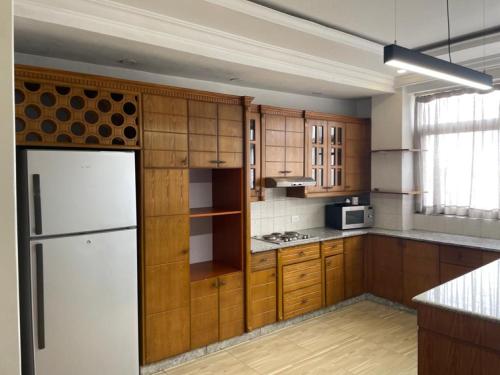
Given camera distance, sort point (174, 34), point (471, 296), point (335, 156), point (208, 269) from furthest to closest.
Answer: point (335, 156) → point (208, 269) → point (174, 34) → point (471, 296)

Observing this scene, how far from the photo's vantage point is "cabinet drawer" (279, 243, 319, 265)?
3.92 metres

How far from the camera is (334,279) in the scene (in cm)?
443

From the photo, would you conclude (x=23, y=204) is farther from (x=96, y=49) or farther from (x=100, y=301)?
(x=96, y=49)

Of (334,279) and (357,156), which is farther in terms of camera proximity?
(357,156)

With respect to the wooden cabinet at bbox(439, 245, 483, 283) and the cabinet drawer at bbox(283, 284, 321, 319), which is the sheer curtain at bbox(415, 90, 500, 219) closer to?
the wooden cabinet at bbox(439, 245, 483, 283)

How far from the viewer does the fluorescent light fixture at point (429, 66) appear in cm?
199

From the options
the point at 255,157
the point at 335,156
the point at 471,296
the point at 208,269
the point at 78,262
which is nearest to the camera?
the point at 471,296

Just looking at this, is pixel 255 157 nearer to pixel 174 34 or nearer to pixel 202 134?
pixel 202 134

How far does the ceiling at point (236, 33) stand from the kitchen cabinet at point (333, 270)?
6.25 ft

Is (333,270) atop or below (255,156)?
below

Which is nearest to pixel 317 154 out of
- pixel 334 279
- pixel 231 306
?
pixel 334 279

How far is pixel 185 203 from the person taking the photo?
3.23 metres

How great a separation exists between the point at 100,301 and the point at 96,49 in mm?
1914

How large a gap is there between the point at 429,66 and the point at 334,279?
290 centimetres
